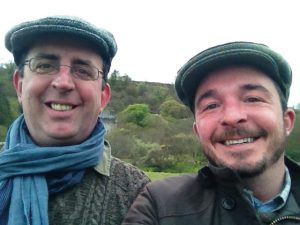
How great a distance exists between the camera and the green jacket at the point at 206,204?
206 cm

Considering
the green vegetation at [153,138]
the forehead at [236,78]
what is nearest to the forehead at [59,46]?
the forehead at [236,78]

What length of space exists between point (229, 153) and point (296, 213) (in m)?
0.45

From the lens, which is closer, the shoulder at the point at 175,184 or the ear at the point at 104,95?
the shoulder at the point at 175,184

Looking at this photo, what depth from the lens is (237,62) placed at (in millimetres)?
2279

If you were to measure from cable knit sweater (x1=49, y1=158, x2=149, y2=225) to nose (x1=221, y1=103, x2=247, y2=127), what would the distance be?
0.82 m

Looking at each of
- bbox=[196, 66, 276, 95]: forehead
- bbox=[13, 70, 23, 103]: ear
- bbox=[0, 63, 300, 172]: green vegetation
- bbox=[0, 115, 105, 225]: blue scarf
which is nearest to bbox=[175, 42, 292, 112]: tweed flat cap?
bbox=[196, 66, 276, 95]: forehead

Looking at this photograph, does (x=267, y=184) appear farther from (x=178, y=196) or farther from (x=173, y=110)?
(x=173, y=110)

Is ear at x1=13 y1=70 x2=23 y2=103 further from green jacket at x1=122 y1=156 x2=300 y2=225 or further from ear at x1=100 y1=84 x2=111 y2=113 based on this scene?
green jacket at x1=122 y1=156 x2=300 y2=225

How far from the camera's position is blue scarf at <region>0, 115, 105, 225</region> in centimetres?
231

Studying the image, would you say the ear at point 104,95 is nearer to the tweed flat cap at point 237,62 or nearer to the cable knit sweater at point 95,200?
the cable knit sweater at point 95,200

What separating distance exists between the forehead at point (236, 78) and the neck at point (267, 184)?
44 cm

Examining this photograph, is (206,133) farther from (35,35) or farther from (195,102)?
(35,35)

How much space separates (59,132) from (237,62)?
44.6 inches

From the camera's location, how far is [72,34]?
2.44m
